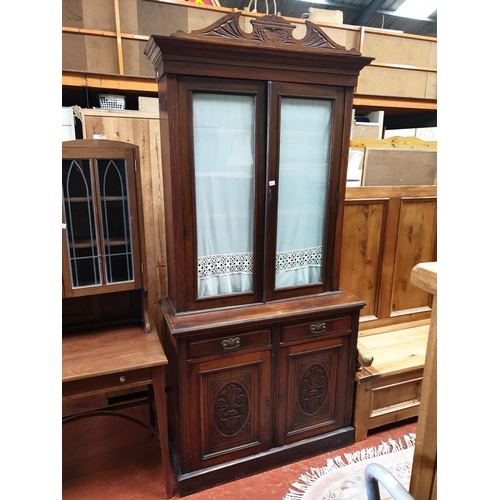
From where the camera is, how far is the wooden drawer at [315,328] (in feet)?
5.89

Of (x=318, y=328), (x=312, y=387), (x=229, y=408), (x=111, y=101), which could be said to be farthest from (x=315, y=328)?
(x=111, y=101)

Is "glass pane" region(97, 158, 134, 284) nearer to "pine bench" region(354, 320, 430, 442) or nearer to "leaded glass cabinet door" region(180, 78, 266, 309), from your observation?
"leaded glass cabinet door" region(180, 78, 266, 309)

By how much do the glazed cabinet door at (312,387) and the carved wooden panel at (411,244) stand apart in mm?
784

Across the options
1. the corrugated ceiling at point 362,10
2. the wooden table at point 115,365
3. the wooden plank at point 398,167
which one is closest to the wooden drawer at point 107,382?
the wooden table at point 115,365

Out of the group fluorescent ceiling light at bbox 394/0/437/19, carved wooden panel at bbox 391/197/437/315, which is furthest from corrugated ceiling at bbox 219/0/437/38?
carved wooden panel at bbox 391/197/437/315

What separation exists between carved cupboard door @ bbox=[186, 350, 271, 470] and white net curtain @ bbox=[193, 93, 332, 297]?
34cm

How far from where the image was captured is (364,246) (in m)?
2.32

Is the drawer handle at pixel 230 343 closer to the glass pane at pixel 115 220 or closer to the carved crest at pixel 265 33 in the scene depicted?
the glass pane at pixel 115 220

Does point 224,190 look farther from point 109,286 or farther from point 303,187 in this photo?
point 109,286

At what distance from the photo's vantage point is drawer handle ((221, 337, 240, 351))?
167cm
